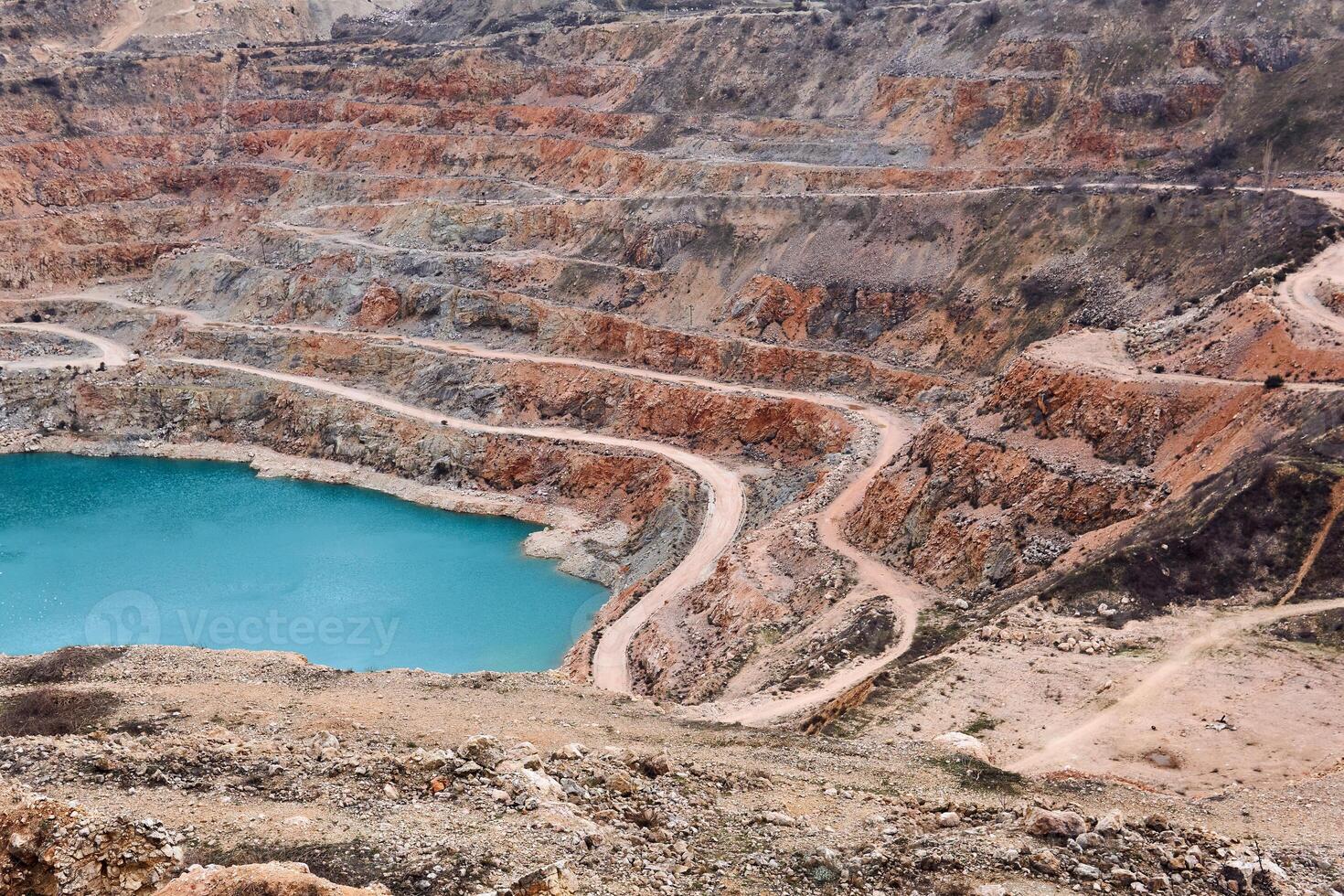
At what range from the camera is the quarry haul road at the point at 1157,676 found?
27297 millimetres

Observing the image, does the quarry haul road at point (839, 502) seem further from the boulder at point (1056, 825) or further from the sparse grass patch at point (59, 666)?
the sparse grass patch at point (59, 666)

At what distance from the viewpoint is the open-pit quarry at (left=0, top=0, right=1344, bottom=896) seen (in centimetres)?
2122

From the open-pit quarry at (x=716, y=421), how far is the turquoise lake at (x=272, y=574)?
0.89 metres

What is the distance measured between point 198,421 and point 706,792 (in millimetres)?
74258

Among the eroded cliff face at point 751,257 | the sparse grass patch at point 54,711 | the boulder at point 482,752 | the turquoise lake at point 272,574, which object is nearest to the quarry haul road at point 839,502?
the eroded cliff face at point 751,257

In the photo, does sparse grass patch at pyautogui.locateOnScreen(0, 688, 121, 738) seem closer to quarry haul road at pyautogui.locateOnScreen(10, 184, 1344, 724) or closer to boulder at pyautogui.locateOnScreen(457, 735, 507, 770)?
boulder at pyautogui.locateOnScreen(457, 735, 507, 770)

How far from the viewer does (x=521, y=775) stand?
2203 centimetres

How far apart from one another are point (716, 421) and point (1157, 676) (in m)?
41.9

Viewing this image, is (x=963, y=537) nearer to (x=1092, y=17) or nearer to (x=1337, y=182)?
(x=1337, y=182)

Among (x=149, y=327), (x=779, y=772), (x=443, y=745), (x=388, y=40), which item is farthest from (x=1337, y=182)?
(x=388, y=40)

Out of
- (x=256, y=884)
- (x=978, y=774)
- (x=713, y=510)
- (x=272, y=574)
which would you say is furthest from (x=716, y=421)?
(x=256, y=884)

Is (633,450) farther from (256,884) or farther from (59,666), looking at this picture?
(256,884)

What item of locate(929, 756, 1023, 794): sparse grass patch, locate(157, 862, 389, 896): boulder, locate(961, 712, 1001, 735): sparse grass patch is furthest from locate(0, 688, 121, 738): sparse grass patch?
locate(961, 712, 1001, 735): sparse grass patch

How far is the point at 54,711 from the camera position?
27641 millimetres
